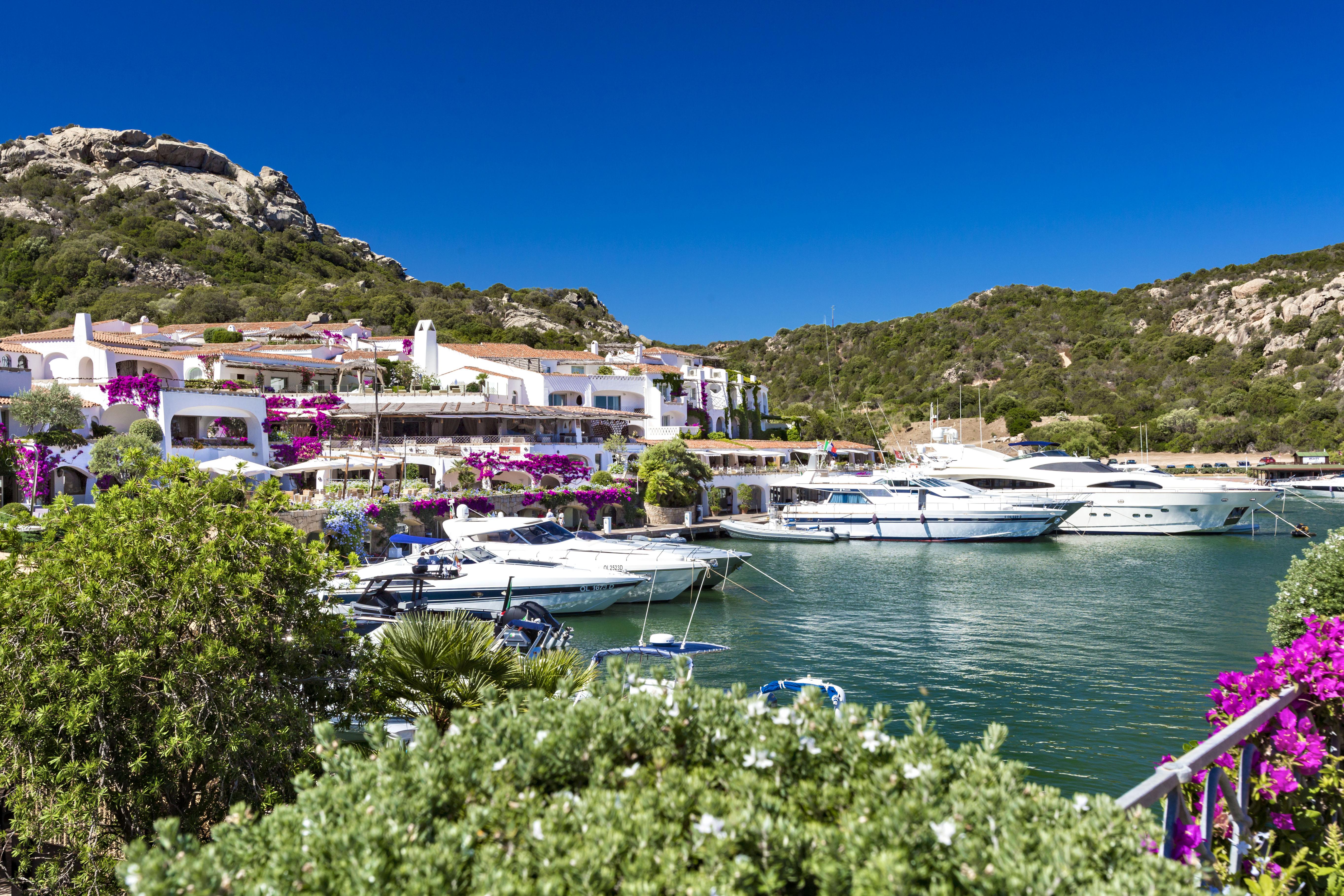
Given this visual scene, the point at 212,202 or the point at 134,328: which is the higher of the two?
the point at 212,202

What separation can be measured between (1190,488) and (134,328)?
75910mm

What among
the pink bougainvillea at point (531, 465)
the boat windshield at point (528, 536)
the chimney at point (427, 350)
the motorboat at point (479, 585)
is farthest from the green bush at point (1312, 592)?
the chimney at point (427, 350)

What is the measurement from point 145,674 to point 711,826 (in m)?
6.77

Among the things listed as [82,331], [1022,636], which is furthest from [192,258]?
[1022,636]

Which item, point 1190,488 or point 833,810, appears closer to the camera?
point 833,810

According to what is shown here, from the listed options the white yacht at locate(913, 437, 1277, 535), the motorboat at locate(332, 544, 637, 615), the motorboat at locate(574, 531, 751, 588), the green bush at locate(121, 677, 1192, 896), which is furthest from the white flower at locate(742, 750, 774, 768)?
the white yacht at locate(913, 437, 1277, 535)

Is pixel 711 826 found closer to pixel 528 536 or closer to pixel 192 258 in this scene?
pixel 528 536

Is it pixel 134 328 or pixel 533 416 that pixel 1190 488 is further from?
pixel 134 328

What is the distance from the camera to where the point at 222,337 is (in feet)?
208

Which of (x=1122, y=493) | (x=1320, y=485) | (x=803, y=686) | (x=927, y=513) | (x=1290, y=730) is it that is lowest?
(x=1320, y=485)

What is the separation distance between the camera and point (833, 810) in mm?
3533

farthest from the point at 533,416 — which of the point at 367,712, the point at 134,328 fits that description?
the point at 367,712

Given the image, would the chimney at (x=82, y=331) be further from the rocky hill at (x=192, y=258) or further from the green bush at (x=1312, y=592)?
the green bush at (x=1312, y=592)

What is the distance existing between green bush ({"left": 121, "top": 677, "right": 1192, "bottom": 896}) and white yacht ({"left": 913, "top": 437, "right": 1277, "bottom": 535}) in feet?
166
